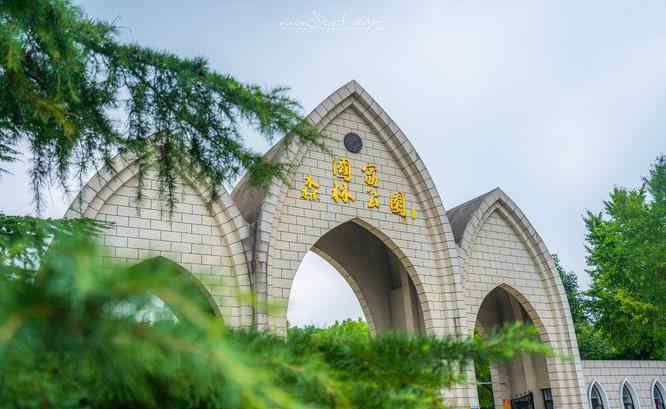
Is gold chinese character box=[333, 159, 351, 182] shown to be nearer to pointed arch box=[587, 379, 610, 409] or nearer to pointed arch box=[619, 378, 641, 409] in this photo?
pointed arch box=[587, 379, 610, 409]

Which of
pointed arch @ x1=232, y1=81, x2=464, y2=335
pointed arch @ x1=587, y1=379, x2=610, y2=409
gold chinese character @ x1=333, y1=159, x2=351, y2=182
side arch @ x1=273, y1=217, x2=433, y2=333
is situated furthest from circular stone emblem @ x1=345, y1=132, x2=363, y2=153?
pointed arch @ x1=587, y1=379, x2=610, y2=409

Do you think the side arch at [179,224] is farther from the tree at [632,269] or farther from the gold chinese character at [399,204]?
the tree at [632,269]

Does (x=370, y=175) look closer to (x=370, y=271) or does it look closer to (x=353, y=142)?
(x=353, y=142)

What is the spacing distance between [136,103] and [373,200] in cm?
984

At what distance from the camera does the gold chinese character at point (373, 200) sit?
41.2 feet

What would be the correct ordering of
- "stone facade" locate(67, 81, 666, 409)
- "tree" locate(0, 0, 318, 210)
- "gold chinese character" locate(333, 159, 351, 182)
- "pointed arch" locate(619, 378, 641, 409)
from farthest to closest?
"pointed arch" locate(619, 378, 641, 409), "gold chinese character" locate(333, 159, 351, 182), "stone facade" locate(67, 81, 666, 409), "tree" locate(0, 0, 318, 210)

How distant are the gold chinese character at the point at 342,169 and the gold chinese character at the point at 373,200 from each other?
59 centimetres

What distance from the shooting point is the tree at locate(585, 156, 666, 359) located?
1900cm

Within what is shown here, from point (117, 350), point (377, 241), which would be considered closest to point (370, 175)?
point (377, 241)

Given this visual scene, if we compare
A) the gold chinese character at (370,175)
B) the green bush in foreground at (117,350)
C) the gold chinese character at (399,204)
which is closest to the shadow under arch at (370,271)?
the gold chinese character at (399,204)

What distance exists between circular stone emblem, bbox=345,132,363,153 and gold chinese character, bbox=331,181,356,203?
804 millimetres

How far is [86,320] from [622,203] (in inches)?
924

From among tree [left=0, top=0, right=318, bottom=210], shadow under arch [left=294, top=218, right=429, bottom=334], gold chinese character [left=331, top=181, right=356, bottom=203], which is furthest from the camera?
shadow under arch [left=294, top=218, right=429, bottom=334]

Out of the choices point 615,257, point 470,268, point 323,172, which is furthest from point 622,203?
point 323,172
